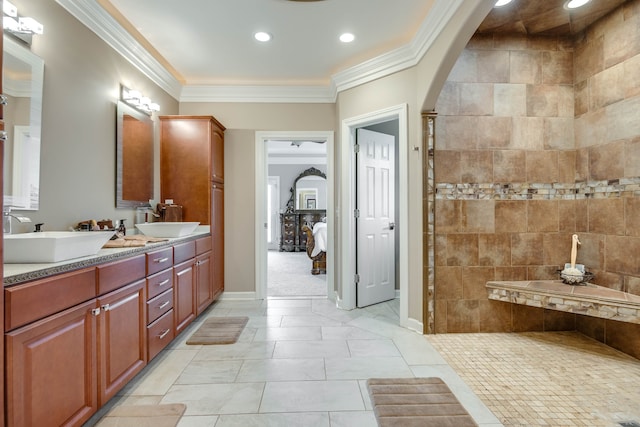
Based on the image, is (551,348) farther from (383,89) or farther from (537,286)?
(383,89)

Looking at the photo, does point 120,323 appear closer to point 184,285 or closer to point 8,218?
point 8,218

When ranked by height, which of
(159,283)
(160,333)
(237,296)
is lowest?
(237,296)

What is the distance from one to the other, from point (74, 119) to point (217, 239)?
6.19 ft

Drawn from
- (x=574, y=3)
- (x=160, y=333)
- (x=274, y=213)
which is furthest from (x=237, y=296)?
(x=274, y=213)

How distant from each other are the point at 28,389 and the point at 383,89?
3.36m

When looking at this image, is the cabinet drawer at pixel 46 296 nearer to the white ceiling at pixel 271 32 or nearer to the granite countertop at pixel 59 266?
the granite countertop at pixel 59 266

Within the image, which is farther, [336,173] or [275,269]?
[275,269]

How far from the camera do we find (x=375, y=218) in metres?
3.91

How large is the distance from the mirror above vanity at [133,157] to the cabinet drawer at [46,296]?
137 centimetres

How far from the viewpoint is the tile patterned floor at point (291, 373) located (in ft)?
5.99

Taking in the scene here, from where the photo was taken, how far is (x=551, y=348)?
2674 millimetres

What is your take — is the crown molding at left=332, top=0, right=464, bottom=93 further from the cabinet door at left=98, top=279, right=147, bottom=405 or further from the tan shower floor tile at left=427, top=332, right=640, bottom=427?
the cabinet door at left=98, top=279, right=147, bottom=405

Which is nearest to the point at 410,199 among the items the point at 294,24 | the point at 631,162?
the point at 631,162

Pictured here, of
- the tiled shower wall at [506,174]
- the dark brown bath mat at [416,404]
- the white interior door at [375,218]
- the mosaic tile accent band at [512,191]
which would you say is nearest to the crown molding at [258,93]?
the white interior door at [375,218]
